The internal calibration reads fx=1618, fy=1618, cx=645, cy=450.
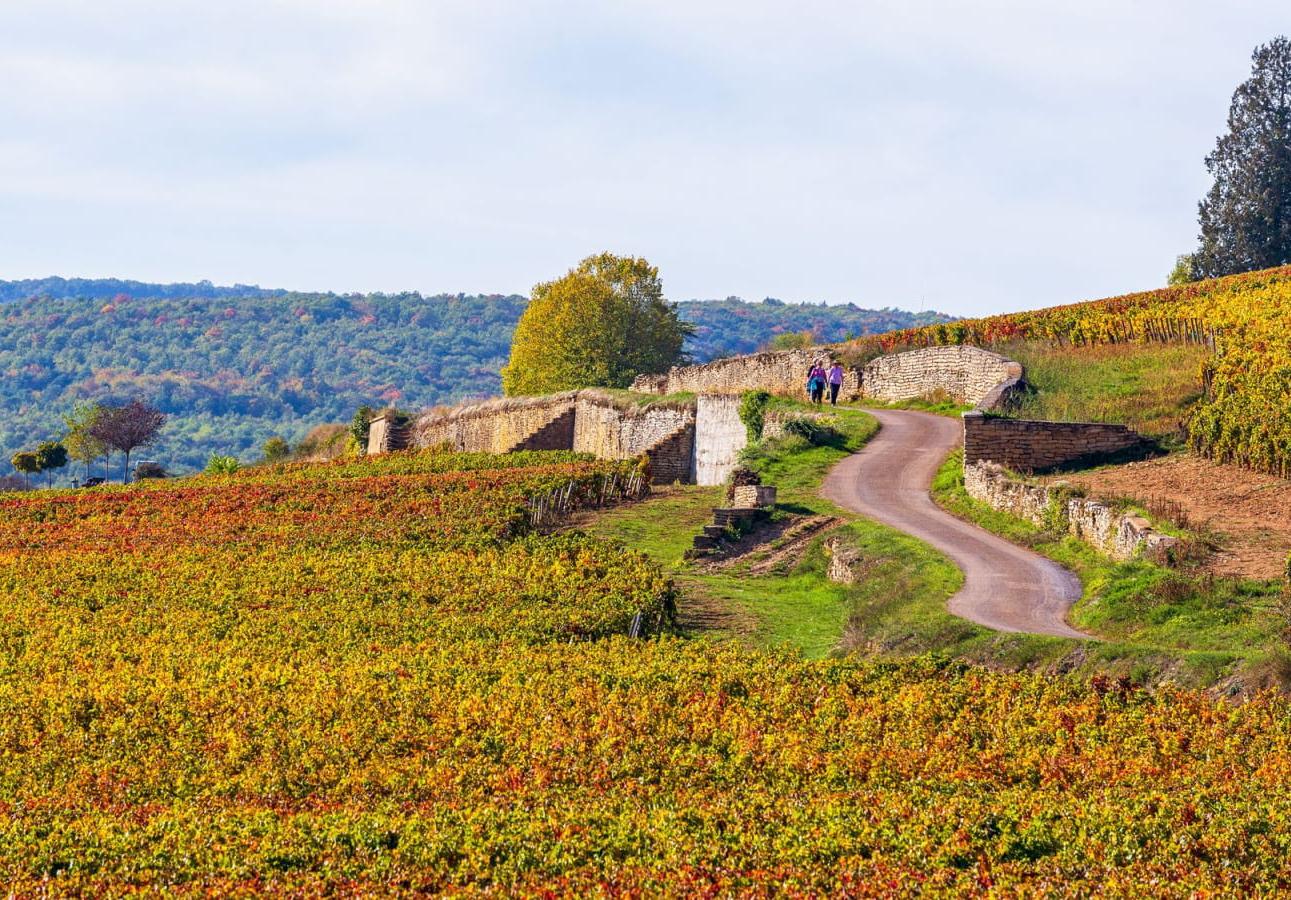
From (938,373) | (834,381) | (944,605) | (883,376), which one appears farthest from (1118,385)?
(944,605)

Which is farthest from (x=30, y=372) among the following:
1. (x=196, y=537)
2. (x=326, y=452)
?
(x=196, y=537)

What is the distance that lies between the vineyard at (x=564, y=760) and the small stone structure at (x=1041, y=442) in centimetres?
767

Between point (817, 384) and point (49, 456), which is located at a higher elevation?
point (817, 384)

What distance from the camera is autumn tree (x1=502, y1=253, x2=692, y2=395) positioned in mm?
60531

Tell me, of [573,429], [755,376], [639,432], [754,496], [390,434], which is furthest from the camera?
[390,434]

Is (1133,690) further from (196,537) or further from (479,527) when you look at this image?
(196,537)

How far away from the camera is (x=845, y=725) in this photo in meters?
14.1

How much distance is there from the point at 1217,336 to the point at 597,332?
31973mm

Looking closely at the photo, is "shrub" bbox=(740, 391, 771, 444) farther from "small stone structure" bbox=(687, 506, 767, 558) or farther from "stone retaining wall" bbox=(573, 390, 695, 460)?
"small stone structure" bbox=(687, 506, 767, 558)

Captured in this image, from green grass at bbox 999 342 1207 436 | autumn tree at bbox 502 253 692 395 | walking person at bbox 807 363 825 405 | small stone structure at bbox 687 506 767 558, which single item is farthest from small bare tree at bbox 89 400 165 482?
small stone structure at bbox 687 506 767 558

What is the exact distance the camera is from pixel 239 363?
18262cm

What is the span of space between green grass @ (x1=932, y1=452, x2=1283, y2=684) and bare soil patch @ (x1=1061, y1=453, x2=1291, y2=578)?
0.97m

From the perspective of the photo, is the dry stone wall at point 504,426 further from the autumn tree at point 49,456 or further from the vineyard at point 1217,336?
the autumn tree at point 49,456

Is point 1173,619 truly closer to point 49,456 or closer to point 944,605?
point 944,605
